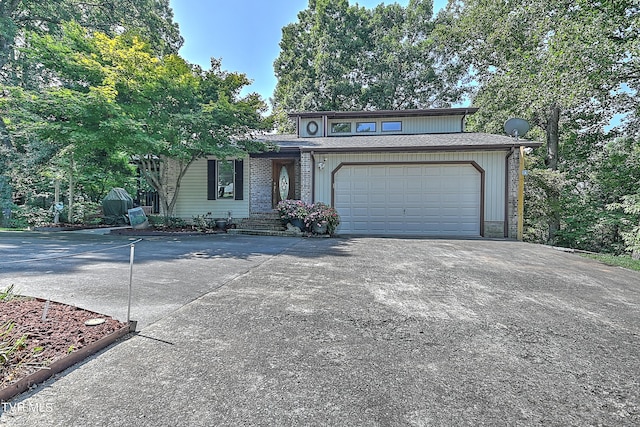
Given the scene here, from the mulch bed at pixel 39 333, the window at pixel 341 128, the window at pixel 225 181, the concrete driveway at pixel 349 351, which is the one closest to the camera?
the concrete driveway at pixel 349 351

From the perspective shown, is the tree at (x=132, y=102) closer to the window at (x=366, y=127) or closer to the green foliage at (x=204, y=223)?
the green foliage at (x=204, y=223)

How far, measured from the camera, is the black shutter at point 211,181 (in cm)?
1211

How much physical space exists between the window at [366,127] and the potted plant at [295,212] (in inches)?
228

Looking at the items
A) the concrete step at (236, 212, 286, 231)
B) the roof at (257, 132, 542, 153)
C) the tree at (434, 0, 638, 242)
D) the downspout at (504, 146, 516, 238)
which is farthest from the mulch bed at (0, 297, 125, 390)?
the tree at (434, 0, 638, 242)

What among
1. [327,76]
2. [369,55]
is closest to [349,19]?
[369,55]

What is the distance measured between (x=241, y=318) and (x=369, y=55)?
968 inches

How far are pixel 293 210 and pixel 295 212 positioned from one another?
0.13 meters

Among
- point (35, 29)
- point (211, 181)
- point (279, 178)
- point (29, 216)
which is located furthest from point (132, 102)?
point (35, 29)

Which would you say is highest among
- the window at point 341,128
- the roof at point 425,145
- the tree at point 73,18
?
the tree at point 73,18

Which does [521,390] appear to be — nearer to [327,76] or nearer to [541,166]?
[541,166]

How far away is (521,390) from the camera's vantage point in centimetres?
196

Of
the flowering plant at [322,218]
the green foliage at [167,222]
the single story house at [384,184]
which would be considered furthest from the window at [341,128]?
the green foliage at [167,222]

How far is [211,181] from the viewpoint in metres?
12.1

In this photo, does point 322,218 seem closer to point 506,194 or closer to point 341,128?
point 506,194
